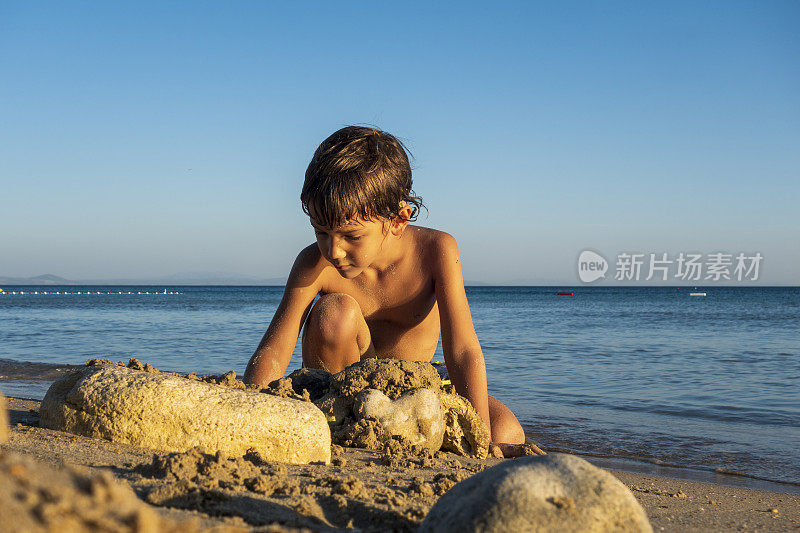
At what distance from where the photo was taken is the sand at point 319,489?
1734mm

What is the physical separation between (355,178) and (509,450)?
1637 mm

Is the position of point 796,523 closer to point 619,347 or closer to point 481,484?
point 481,484

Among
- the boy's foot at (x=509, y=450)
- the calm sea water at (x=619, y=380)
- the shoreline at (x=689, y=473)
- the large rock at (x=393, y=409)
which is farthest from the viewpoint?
the calm sea water at (x=619, y=380)

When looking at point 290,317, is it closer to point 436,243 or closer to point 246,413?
point 436,243

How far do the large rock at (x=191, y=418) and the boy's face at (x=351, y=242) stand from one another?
775mm

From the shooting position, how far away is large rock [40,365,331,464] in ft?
8.20

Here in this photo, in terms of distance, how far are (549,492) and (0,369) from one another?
7.51 meters

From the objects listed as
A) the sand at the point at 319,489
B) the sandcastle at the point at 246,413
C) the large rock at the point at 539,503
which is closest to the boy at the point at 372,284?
the sandcastle at the point at 246,413

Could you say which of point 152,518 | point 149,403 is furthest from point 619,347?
point 152,518

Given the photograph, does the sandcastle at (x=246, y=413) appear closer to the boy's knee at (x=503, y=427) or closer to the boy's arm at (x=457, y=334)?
the boy's arm at (x=457, y=334)

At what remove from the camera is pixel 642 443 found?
4.45 meters

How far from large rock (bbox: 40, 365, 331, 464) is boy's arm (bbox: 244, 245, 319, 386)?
0.86m

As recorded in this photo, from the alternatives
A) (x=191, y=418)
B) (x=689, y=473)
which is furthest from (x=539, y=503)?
(x=689, y=473)

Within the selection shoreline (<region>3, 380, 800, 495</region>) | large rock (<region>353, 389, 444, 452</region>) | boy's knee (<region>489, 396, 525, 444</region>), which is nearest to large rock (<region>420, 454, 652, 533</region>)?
large rock (<region>353, 389, 444, 452</region>)
